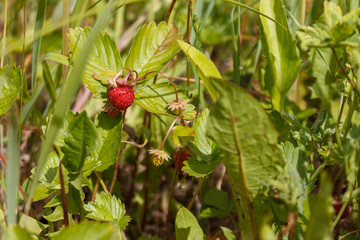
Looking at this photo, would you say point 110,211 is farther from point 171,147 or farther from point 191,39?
point 191,39

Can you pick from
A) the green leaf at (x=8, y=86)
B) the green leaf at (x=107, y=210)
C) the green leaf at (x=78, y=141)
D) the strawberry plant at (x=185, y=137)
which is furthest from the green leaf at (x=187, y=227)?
the green leaf at (x=8, y=86)

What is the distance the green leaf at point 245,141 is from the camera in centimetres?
72

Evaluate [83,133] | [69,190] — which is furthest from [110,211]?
[83,133]

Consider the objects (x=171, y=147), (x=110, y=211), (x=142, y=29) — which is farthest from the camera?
(x=171, y=147)

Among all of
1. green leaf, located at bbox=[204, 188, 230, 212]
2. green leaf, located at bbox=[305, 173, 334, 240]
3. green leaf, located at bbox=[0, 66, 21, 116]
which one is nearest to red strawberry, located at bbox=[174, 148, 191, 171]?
green leaf, located at bbox=[204, 188, 230, 212]

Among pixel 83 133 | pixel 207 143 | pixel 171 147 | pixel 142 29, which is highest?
pixel 142 29

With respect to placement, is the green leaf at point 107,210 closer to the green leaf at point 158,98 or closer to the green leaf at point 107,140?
the green leaf at point 107,140

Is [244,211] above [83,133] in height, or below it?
below

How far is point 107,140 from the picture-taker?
96cm

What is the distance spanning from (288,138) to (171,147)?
38 centimetres

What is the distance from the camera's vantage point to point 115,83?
3.16ft

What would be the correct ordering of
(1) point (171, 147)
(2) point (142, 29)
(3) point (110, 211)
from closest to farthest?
(3) point (110, 211), (2) point (142, 29), (1) point (171, 147)

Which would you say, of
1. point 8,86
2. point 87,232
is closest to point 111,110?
point 8,86

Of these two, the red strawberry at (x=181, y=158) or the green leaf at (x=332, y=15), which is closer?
the green leaf at (x=332, y=15)
